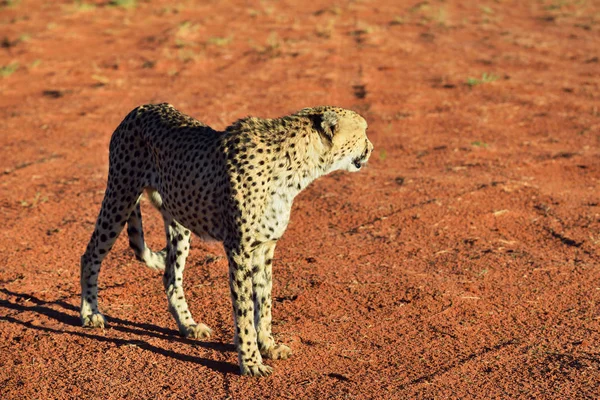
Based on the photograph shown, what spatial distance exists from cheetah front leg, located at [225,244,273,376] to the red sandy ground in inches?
4.0

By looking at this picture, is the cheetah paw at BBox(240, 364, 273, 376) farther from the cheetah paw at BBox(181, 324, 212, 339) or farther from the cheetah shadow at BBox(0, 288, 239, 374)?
the cheetah paw at BBox(181, 324, 212, 339)

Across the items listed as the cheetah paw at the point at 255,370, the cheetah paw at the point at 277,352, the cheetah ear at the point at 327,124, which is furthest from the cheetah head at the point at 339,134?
the cheetah paw at the point at 255,370

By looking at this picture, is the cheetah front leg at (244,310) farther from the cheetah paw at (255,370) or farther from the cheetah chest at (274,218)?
the cheetah chest at (274,218)

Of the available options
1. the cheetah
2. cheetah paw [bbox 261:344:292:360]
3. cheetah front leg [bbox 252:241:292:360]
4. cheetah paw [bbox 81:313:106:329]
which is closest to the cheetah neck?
the cheetah

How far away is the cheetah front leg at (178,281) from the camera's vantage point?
5484 mm

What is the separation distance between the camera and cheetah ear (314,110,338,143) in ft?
16.4

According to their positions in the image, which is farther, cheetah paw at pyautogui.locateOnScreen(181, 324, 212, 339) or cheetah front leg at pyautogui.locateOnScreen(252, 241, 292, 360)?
cheetah paw at pyautogui.locateOnScreen(181, 324, 212, 339)

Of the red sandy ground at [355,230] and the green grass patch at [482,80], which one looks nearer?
the red sandy ground at [355,230]

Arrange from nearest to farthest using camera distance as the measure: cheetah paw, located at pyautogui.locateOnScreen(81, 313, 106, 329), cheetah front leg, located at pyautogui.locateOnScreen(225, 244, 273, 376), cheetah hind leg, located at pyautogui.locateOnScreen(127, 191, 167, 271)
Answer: cheetah front leg, located at pyautogui.locateOnScreen(225, 244, 273, 376)
cheetah paw, located at pyautogui.locateOnScreen(81, 313, 106, 329)
cheetah hind leg, located at pyautogui.locateOnScreen(127, 191, 167, 271)

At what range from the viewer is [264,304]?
17.0 feet

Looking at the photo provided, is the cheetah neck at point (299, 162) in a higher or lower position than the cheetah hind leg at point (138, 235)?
higher

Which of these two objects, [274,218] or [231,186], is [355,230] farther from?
[231,186]

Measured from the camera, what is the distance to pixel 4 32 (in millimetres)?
17297

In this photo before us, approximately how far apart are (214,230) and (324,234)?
7.91 ft
